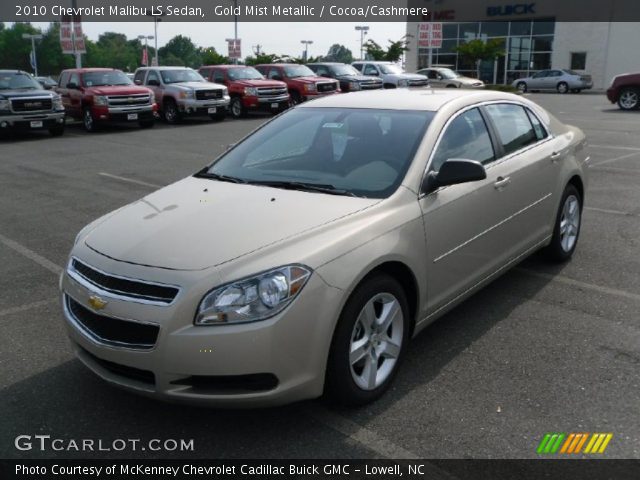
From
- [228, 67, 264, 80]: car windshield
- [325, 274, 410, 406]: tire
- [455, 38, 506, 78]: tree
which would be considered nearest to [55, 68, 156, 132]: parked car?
[228, 67, 264, 80]: car windshield

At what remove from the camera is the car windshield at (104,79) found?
20.2 meters

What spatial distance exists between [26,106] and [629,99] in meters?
21.4

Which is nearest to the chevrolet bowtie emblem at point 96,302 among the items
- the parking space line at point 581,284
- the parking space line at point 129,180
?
the parking space line at point 581,284

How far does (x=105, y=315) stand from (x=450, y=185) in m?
2.17

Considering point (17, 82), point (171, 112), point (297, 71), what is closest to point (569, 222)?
point (17, 82)

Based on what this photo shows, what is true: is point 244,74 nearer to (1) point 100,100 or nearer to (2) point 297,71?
(2) point 297,71

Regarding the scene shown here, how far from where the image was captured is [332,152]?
14.0 feet

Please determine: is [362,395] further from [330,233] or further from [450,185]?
[450,185]

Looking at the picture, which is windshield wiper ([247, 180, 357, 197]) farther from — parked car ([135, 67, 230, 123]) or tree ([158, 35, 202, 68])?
tree ([158, 35, 202, 68])

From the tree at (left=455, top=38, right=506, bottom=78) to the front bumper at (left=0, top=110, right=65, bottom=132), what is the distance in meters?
35.6

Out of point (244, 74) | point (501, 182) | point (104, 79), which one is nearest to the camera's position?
point (501, 182)

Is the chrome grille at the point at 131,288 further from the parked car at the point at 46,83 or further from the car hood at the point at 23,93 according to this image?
the parked car at the point at 46,83

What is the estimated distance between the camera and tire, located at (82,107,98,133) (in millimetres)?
19689

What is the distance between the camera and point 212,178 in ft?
14.5
